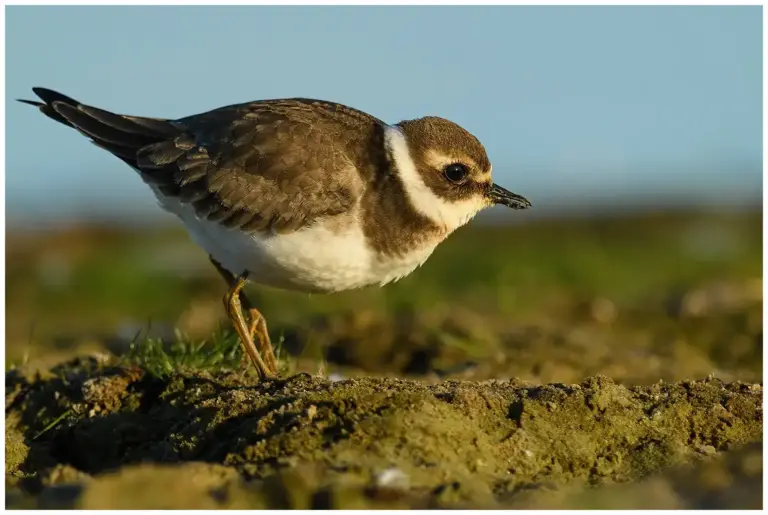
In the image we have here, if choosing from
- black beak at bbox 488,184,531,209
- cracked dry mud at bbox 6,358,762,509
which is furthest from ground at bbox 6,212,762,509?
black beak at bbox 488,184,531,209

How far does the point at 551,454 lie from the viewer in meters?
4.96

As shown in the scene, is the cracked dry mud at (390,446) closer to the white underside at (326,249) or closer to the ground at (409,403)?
the ground at (409,403)

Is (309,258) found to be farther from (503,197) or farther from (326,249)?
(503,197)

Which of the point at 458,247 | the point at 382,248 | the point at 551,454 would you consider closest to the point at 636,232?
the point at 458,247

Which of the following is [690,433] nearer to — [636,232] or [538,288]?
[538,288]

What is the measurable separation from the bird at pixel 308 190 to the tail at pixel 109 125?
0.03 m

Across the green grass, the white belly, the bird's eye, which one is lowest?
the green grass

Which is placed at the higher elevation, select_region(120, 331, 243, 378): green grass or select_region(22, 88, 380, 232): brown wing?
select_region(22, 88, 380, 232): brown wing

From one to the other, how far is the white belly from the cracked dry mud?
0.71 m

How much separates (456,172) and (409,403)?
7.74ft

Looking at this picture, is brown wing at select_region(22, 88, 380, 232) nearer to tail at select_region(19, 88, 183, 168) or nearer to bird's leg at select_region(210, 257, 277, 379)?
tail at select_region(19, 88, 183, 168)

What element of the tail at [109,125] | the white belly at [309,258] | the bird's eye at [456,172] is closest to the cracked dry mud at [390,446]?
the white belly at [309,258]

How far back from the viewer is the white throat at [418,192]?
678cm

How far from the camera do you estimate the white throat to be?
6.78 metres
